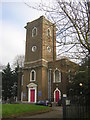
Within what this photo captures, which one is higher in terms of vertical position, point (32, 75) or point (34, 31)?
point (34, 31)

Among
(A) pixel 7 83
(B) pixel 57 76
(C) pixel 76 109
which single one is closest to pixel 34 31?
(B) pixel 57 76

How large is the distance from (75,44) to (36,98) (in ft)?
97.3

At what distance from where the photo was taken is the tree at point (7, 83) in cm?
4892

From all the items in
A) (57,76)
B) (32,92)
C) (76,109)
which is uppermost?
(57,76)

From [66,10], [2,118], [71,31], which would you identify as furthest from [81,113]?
[2,118]

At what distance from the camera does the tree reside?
48.9 m

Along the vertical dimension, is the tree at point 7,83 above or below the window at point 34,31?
below

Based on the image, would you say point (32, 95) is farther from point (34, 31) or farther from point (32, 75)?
point (34, 31)

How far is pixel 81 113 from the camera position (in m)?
9.50

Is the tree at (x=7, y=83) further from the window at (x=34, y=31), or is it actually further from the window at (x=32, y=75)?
the window at (x=34, y=31)

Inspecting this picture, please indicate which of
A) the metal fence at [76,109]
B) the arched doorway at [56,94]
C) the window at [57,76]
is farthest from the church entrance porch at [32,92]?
the metal fence at [76,109]

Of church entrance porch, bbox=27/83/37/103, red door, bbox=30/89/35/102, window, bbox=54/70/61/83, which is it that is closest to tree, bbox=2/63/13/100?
church entrance porch, bbox=27/83/37/103

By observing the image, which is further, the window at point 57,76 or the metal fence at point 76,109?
the window at point 57,76

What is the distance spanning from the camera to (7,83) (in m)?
49.8
